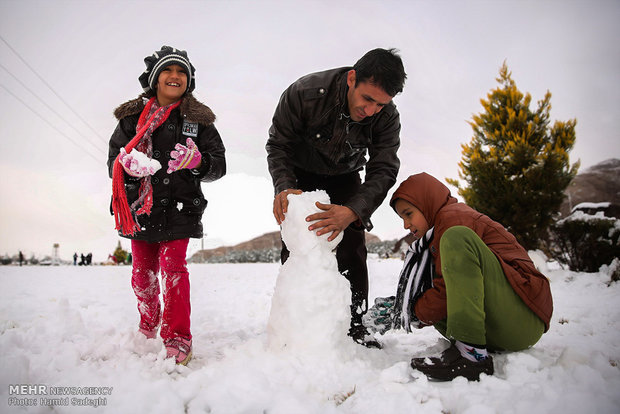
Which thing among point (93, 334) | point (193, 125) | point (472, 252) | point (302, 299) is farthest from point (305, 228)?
point (93, 334)

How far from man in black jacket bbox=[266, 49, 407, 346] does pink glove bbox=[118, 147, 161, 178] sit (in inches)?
32.0

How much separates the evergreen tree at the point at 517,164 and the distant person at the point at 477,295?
7.02 m

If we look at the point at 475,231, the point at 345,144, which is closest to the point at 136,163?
the point at 345,144

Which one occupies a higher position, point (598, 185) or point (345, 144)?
point (598, 185)

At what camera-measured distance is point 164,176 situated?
2457 millimetres

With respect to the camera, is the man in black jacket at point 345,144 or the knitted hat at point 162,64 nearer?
the man in black jacket at point 345,144

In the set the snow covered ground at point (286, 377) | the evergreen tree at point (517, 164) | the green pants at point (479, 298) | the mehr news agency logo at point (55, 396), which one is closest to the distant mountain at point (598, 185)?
the evergreen tree at point (517, 164)

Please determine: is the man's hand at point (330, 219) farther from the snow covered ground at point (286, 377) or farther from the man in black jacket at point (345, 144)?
the snow covered ground at point (286, 377)

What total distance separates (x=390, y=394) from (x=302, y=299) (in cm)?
68

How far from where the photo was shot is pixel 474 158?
8844 millimetres

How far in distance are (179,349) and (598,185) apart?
51.0 ft

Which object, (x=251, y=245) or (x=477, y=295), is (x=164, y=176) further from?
(x=251, y=245)

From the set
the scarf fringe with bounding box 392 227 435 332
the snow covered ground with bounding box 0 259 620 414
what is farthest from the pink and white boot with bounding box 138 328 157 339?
the scarf fringe with bounding box 392 227 435 332

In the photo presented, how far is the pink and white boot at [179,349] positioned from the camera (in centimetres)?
212
